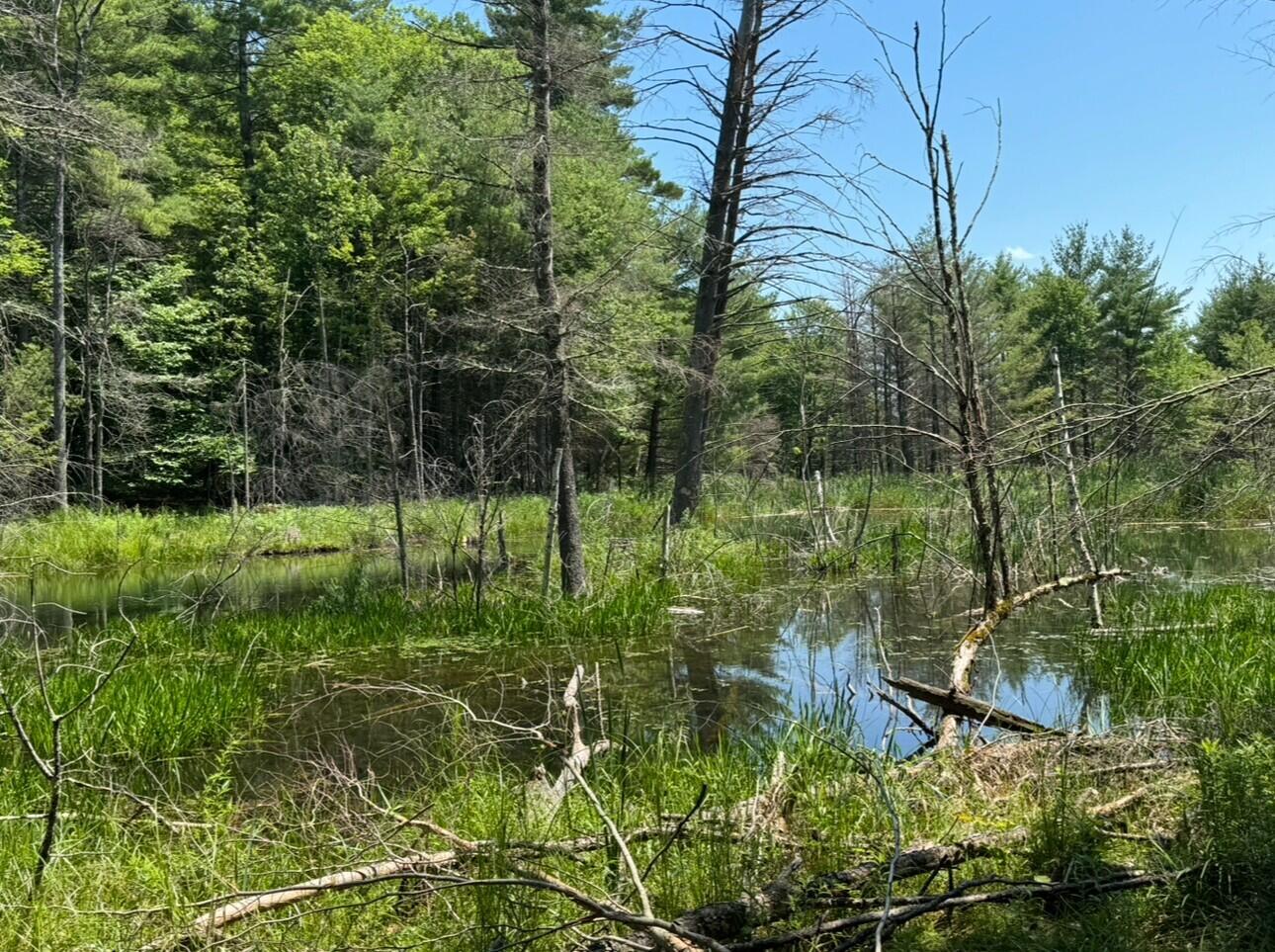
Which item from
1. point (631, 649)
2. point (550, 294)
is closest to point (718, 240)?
point (550, 294)

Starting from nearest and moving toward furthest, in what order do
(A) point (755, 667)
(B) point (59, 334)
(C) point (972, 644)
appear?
(C) point (972, 644)
(A) point (755, 667)
(B) point (59, 334)

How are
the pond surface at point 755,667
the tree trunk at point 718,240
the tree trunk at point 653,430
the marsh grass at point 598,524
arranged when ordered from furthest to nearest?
the tree trunk at point 653,430
the tree trunk at point 718,240
the marsh grass at point 598,524
the pond surface at point 755,667

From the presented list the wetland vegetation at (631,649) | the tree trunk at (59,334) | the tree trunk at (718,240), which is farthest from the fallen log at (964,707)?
the tree trunk at (59,334)

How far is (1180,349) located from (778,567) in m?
26.9

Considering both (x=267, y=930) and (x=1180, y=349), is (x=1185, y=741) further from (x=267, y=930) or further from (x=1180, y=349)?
(x=1180, y=349)

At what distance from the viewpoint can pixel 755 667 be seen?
278 inches

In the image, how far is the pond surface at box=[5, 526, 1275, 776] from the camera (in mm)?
5422

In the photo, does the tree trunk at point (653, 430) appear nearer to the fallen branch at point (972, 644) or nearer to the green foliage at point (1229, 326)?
the green foliage at point (1229, 326)

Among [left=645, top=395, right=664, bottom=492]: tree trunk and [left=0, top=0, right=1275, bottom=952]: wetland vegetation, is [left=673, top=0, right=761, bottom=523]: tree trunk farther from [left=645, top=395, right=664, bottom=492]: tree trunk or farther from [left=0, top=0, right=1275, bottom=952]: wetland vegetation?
[left=645, top=395, right=664, bottom=492]: tree trunk

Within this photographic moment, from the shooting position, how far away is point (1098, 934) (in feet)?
7.53

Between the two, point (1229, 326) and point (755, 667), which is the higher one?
point (1229, 326)

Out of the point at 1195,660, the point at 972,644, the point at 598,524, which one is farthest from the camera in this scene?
the point at 598,524

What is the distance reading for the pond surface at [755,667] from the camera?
5422mm

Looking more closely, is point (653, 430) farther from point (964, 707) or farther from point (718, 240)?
point (964, 707)
